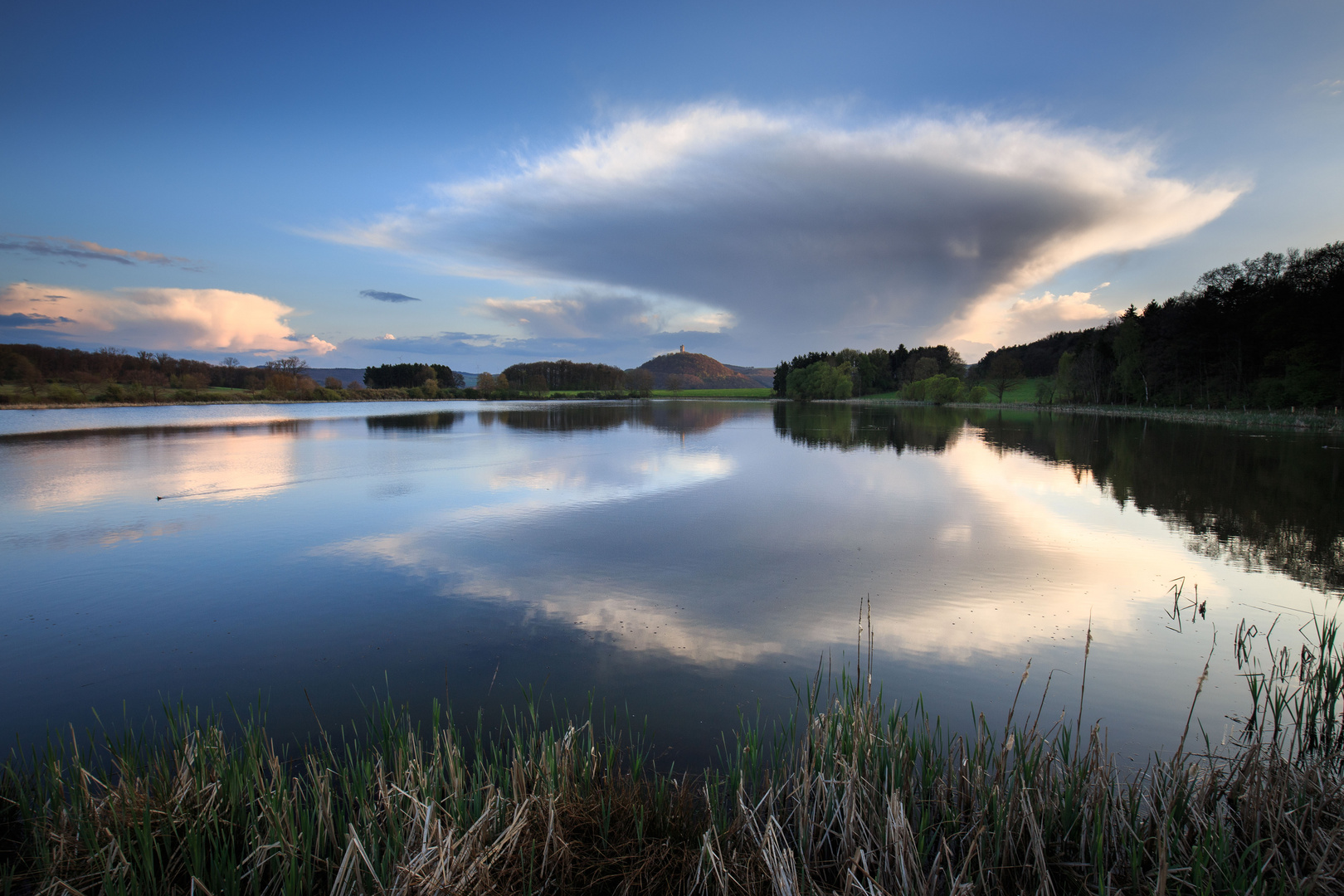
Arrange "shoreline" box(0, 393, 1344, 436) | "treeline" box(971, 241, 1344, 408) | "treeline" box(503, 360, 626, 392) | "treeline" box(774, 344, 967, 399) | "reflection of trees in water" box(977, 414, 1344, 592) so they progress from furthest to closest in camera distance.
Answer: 1. "treeline" box(503, 360, 626, 392)
2. "treeline" box(774, 344, 967, 399)
3. "treeline" box(971, 241, 1344, 408)
4. "shoreline" box(0, 393, 1344, 436)
5. "reflection of trees in water" box(977, 414, 1344, 592)

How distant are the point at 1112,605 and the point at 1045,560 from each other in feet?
5.76

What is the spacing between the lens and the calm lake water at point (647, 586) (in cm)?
466

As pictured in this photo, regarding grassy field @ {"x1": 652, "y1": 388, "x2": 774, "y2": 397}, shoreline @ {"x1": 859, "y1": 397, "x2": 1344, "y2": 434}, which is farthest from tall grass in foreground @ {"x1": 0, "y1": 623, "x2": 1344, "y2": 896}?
grassy field @ {"x1": 652, "y1": 388, "x2": 774, "y2": 397}

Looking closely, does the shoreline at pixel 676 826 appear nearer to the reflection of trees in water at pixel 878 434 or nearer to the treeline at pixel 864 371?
the reflection of trees in water at pixel 878 434

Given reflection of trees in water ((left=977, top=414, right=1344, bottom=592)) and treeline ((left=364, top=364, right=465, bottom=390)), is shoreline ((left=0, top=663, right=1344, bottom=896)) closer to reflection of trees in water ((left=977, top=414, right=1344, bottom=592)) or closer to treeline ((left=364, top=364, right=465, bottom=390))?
reflection of trees in water ((left=977, top=414, right=1344, bottom=592))

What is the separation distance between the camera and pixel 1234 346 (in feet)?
145

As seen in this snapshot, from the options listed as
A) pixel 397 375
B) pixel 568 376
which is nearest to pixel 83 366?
pixel 397 375

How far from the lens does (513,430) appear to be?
3111 centimetres

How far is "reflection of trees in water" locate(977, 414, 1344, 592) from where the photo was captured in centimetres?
860

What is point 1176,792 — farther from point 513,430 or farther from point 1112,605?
point 513,430

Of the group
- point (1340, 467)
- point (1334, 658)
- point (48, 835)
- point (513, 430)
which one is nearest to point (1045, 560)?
point (1334, 658)

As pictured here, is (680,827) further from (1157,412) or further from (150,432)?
(1157,412)

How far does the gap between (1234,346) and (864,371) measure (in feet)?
226

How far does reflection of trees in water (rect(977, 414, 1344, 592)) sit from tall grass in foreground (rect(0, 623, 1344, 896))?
6.86 m
